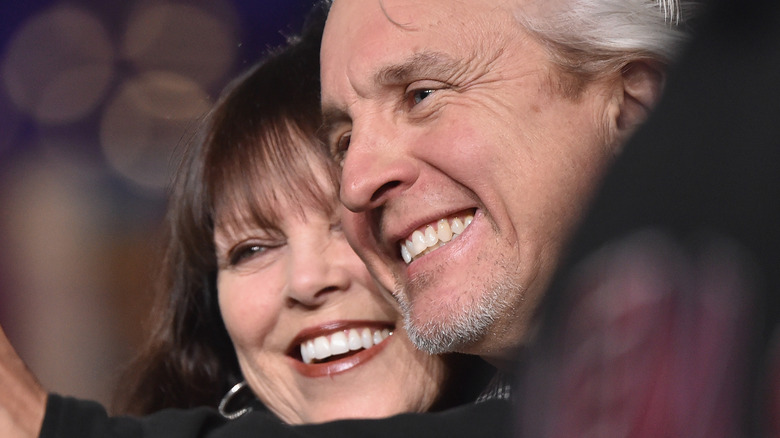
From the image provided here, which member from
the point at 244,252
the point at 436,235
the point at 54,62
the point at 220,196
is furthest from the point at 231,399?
A: the point at 54,62

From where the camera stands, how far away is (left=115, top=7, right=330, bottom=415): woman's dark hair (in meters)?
1.73

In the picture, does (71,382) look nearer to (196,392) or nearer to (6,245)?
(6,245)

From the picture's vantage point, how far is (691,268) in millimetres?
360

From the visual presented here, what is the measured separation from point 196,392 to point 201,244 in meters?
0.35

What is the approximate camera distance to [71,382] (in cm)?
409

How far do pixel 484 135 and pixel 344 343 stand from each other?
56 cm

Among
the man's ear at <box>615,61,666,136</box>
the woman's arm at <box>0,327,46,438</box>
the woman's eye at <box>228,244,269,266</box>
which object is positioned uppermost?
the man's ear at <box>615,61,666,136</box>

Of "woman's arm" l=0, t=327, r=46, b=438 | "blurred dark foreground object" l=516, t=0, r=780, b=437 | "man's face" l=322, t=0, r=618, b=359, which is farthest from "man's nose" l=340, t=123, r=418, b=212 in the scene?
"blurred dark foreground object" l=516, t=0, r=780, b=437

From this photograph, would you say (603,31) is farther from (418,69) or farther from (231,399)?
(231,399)

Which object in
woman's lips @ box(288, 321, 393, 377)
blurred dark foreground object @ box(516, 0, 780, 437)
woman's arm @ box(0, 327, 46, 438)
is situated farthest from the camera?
woman's lips @ box(288, 321, 393, 377)

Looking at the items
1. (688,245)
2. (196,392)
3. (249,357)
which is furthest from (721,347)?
(196,392)

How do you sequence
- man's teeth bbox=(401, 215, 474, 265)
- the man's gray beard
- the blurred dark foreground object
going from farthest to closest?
1. man's teeth bbox=(401, 215, 474, 265)
2. the man's gray beard
3. the blurred dark foreground object

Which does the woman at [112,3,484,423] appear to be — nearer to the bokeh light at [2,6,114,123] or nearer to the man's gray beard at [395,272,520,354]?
the man's gray beard at [395,272,520,354]

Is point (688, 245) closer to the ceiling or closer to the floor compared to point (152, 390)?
closer to the ceiling
